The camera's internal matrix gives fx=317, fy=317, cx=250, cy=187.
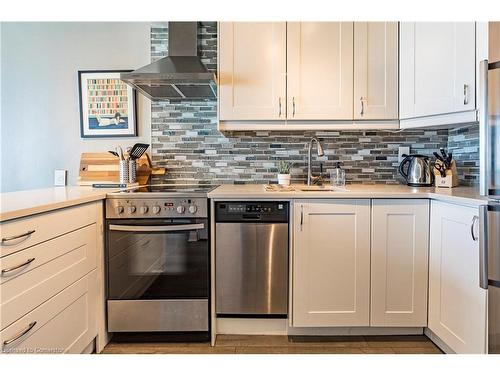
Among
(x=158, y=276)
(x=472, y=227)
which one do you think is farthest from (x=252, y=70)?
(x=472, y=227)

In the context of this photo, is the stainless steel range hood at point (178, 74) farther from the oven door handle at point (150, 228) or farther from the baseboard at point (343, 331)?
the baseboard at point (343, 331)

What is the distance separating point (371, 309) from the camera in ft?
6.04

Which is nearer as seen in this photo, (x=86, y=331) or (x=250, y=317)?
(x=86, y=331)

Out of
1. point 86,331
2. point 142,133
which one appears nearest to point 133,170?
point 142,133

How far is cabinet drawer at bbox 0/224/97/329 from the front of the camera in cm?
108

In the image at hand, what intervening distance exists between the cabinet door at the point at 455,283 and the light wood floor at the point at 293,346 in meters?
0.18

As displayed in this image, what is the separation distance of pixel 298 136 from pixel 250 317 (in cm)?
133

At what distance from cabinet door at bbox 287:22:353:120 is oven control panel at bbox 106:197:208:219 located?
91 centimetres

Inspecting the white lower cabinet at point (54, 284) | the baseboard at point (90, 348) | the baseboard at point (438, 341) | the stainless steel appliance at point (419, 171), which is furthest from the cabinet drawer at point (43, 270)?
the stainless steel appliance at point (419, 171)

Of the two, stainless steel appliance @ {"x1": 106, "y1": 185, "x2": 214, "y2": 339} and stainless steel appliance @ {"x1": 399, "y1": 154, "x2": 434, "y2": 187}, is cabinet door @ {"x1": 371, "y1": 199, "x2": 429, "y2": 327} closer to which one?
stainless steel appliance @ {"x1": 399, "y1": 154, "x2": 434, "y2": 187}

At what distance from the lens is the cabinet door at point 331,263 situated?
1.81 m

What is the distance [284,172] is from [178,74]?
3.29ft

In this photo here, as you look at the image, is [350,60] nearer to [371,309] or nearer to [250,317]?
[371,309]

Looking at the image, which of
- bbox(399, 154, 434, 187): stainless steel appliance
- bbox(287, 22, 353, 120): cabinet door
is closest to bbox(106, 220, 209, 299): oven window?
bbox(287, 22, 353, 120): cabinet door
